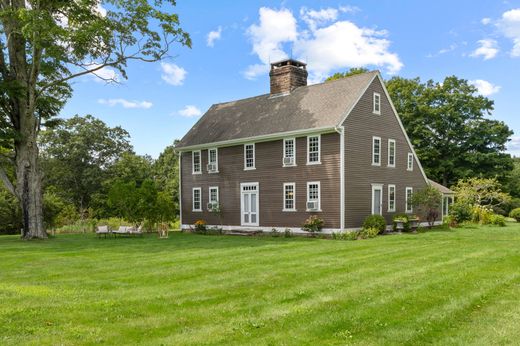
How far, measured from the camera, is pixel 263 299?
805 cm

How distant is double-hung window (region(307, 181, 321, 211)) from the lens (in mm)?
22484

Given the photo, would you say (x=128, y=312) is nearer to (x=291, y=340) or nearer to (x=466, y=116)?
(x=291, y=340)

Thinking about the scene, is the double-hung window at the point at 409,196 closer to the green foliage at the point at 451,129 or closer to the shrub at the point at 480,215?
the shrub at the point at 480,215

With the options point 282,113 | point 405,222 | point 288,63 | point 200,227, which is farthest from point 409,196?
point 200,227

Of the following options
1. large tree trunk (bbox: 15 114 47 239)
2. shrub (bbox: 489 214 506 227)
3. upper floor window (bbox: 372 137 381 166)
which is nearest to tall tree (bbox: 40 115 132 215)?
large tree trunk (bbox: 15 114 47 239)

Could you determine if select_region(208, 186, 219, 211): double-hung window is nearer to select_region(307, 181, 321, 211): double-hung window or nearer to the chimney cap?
select_region(307, 181, 321, 211): double-hung window

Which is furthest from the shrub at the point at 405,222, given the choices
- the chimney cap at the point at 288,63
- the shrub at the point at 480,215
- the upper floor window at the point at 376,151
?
the chimney cap at the point at 288,63

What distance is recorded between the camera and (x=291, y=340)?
587cm

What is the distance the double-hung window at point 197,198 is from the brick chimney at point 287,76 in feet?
24.5

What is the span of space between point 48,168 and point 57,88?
2056cm

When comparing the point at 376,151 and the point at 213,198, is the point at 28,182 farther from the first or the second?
the point at 376,151

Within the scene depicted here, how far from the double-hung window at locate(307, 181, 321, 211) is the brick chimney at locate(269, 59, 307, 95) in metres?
7.07

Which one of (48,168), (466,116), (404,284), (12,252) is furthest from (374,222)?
(48,168)

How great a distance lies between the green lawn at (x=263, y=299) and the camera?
6.15 metres
